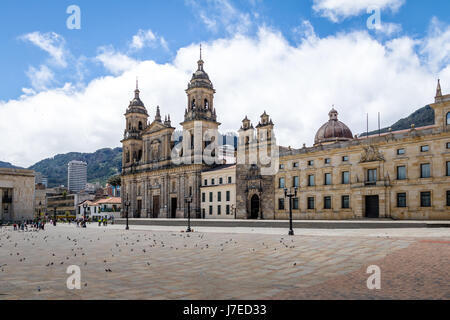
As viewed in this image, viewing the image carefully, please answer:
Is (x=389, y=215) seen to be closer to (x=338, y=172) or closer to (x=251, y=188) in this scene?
(x=338, y=172)

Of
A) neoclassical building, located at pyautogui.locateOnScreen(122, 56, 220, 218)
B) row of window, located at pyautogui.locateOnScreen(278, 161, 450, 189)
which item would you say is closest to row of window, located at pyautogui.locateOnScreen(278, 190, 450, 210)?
row of window, located at pyautogui.locateOnScreen(278, 161, 450, 189)

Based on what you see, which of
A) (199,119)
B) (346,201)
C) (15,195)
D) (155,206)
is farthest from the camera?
(155,206)

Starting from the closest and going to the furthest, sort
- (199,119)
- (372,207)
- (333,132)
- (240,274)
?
1. (240,274)
2. (372,207)
3. (333,132)
4. (199,119)

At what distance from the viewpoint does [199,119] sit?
228ft

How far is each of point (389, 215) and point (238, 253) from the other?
3129 centimetres

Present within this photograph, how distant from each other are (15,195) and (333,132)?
5251 centimetres

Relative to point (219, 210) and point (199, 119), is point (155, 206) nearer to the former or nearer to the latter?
point (199, 119)

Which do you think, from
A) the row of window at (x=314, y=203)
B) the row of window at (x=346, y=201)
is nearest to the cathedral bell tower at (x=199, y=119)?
the row of window at (x=314, y=203)

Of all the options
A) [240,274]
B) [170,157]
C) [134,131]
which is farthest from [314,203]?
[134,131]

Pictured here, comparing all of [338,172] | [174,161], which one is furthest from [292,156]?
[174,161]

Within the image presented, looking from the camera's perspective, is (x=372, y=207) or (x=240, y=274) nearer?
(x=240, y=274)

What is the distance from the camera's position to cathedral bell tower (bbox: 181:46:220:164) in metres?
69.2

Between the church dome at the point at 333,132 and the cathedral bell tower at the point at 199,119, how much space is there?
63.5 feet

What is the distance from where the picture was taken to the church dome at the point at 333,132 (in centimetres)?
6022
